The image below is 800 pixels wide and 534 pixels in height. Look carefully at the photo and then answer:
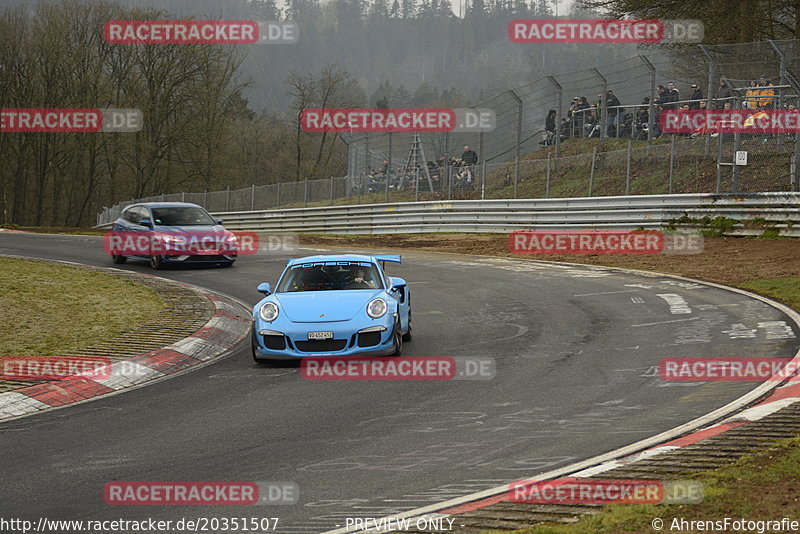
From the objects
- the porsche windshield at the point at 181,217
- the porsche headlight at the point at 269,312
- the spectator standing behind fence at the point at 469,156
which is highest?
the spectator standing behind fence at the point at 469,156

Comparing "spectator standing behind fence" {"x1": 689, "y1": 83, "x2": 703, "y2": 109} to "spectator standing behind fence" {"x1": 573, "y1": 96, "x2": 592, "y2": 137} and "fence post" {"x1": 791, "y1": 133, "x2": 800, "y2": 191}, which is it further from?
"spectator standing behind fence" {"x1": 573, "y1": 96, "x2": 592, "y2": 137}

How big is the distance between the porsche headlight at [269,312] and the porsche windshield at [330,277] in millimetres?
640

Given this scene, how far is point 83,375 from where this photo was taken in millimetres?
10305

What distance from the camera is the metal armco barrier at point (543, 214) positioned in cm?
2342

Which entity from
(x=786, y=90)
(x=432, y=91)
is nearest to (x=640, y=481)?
(x=786, y=90)

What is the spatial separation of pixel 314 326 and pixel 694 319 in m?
5.70

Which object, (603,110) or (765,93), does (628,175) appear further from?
(765,93)

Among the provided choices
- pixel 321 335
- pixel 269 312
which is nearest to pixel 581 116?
pixel 269 312

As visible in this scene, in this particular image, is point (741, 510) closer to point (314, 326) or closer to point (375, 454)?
point (375, 454)

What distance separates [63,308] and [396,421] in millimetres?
8354

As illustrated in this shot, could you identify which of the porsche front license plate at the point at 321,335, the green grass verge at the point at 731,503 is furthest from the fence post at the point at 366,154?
the green grass verge at the point at 731,503

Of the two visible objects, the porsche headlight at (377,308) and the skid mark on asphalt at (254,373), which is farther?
the porsche headlight at (377,308)

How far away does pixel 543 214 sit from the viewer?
93.2 ft

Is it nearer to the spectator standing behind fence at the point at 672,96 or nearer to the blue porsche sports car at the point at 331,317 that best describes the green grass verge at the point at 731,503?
the blue porsche sports car at the point at 331,317
